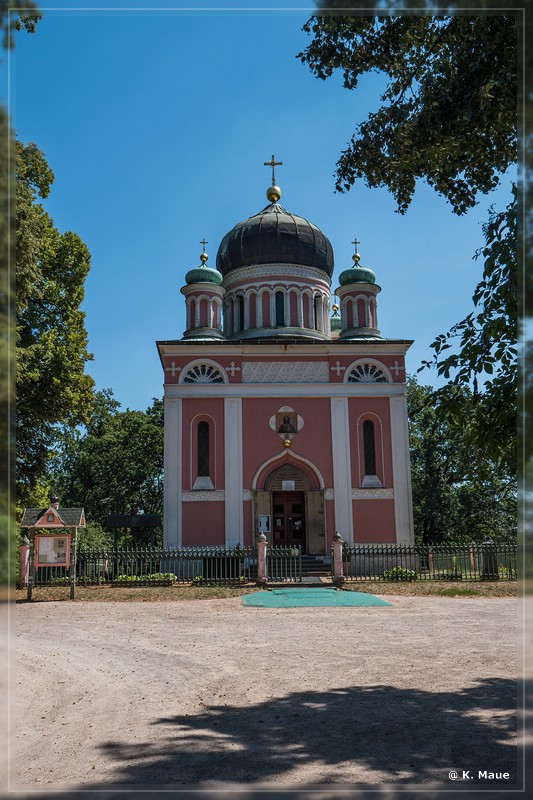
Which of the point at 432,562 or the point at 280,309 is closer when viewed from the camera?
the point at 432,562

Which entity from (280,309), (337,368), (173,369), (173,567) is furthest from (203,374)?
(173,567)

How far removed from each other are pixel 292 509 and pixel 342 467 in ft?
7.79

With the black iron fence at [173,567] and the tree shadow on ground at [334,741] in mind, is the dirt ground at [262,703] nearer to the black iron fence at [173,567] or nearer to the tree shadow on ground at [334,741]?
the tree shadow on ground at [334,741]

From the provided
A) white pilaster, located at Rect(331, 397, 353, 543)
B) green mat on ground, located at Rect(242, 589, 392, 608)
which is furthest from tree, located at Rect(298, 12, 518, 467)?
white pilaster, located at Rect(331, 397, 353, 543)

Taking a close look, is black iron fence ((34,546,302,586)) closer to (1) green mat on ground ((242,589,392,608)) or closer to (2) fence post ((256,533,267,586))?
(2) fence post ((256,533,267,586))

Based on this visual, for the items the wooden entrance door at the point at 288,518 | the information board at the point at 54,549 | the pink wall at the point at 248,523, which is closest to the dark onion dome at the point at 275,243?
the wooden entrance door at the point at 288,518

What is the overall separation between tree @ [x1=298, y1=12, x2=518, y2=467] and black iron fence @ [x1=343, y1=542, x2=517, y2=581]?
1531 centimetres

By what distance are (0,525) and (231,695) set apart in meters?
4.87

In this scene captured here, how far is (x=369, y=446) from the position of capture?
24641mm

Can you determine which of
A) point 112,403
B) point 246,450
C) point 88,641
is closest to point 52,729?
point 88,641

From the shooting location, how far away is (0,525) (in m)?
2.59

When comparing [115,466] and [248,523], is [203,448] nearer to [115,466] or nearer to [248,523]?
[248,523]

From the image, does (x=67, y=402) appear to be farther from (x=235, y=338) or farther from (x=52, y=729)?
(x=52, y=729)

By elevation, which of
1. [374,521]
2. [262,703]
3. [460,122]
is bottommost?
[262,703]
